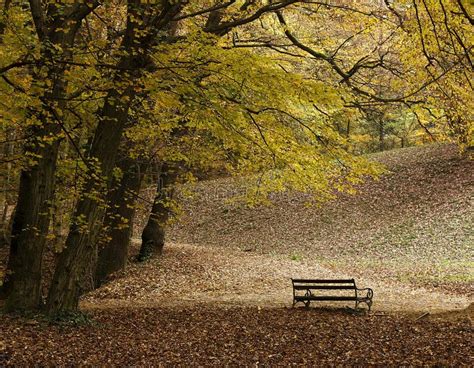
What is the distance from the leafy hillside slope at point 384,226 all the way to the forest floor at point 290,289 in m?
0.07

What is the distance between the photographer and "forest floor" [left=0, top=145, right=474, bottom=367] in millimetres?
6410

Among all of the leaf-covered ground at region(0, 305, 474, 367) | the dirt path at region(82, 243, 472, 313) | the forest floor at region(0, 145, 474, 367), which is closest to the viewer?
the leaf-covered ground at region(0, 305, 474, 367)

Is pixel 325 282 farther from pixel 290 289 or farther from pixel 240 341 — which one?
pixel 240 341

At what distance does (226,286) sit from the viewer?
13469 mm

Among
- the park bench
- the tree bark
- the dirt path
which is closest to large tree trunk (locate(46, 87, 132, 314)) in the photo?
the tree bark

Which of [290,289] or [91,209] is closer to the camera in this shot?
[91,209]

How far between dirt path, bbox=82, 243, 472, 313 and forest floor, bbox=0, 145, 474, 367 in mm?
50

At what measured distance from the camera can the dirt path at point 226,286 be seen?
10992 mm

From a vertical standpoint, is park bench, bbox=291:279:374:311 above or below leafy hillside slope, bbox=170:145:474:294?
below

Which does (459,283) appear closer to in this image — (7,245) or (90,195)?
(90,195)

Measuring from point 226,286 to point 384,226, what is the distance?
927 cm

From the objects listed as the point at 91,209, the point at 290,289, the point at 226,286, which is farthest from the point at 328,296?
the point at 91,209

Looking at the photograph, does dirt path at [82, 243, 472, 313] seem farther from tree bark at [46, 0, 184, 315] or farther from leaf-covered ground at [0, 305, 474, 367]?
tree bark at [46, 0, 184, 315]

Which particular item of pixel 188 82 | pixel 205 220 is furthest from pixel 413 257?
pixel 188 82
